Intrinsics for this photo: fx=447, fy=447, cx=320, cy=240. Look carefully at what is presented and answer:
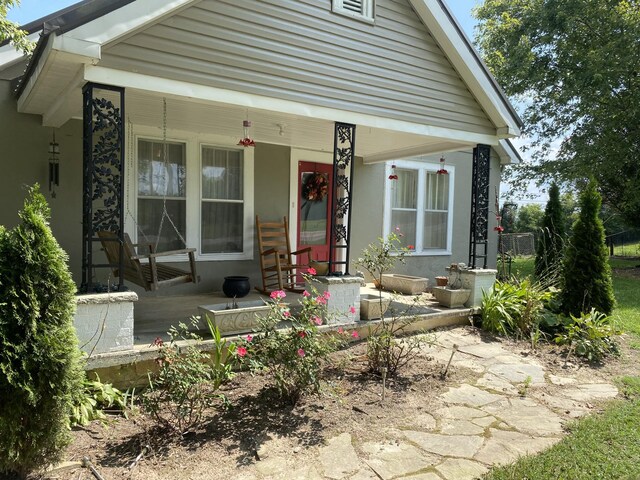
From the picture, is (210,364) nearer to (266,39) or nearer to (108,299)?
(108,299)

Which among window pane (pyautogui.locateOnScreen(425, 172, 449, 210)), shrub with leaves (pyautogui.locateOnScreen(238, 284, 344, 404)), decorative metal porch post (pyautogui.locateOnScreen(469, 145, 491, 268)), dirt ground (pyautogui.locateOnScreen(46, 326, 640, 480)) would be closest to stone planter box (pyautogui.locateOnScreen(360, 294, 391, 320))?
dirt ground (pyautogui.locateOnScreen(46, 326, 640, 480))

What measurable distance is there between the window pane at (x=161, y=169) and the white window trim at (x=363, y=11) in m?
2.57

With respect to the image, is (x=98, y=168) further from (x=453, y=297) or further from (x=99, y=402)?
(x=453, y=297)

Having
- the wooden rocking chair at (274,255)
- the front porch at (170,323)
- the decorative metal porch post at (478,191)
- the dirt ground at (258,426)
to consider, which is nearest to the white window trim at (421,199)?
the front porch at (170,323)

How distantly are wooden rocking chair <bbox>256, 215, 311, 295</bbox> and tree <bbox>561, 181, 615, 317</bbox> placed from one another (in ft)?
11.0

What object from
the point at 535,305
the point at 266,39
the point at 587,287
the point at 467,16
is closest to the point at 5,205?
the point at 266,39

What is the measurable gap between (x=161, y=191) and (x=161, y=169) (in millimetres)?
281

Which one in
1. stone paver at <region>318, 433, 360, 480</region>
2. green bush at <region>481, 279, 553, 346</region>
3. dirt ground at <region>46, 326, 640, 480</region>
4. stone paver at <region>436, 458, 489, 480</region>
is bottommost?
stone paver at <region>436, 458, 489, 480</region>

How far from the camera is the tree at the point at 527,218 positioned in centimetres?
2469

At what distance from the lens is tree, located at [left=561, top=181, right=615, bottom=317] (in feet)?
17.8

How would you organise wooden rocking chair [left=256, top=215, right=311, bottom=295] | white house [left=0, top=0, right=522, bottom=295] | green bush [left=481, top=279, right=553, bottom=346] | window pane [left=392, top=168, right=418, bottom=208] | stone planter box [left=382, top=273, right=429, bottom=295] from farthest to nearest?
window pane [left=392, top=168, right=418, bottom=208], stone planter box [left=382, top=273, right=429, bottom=295], wooden rocking chair [left=256, top=215, right=311, bottom=295], green bush [left=481, top=279, right=553, bottom=346], white house [left=0, top=0, right=522, bottom=295]

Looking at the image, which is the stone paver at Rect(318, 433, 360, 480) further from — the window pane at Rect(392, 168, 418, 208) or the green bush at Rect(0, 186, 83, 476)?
the window pane at Rect(392, 168, 418, 208)

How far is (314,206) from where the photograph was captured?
23.7ft

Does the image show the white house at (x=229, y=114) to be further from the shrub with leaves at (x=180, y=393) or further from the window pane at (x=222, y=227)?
the shrub with leaves at (x=180, y=393)
